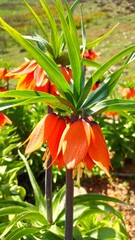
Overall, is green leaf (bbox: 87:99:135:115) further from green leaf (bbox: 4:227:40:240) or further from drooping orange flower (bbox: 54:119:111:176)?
green leaf (bbox: 4:227:40:240)

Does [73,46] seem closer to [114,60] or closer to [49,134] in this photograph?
[114,60]

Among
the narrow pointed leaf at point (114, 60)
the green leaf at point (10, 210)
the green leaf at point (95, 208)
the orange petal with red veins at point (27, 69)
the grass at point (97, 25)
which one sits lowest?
the green leaf at point (95, 208)

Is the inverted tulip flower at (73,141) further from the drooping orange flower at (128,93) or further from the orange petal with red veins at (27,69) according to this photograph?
the drooping orange flower at (128,93)

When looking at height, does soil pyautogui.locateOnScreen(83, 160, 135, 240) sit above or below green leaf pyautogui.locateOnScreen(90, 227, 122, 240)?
above

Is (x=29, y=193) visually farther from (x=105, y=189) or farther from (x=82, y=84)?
(x=82, y=84)

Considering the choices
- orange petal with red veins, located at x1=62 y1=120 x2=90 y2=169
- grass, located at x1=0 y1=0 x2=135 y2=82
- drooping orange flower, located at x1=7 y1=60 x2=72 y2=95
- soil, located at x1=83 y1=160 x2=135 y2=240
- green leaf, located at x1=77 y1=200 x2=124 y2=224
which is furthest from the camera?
grass, located at x1=0 y1=0 x2=135 y2=82

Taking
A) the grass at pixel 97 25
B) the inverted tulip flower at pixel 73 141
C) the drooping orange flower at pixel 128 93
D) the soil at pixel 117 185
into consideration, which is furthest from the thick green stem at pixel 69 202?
the grass at pixel 97 25

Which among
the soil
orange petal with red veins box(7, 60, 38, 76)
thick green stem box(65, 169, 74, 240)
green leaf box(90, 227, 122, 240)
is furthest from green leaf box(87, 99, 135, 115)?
the soil
